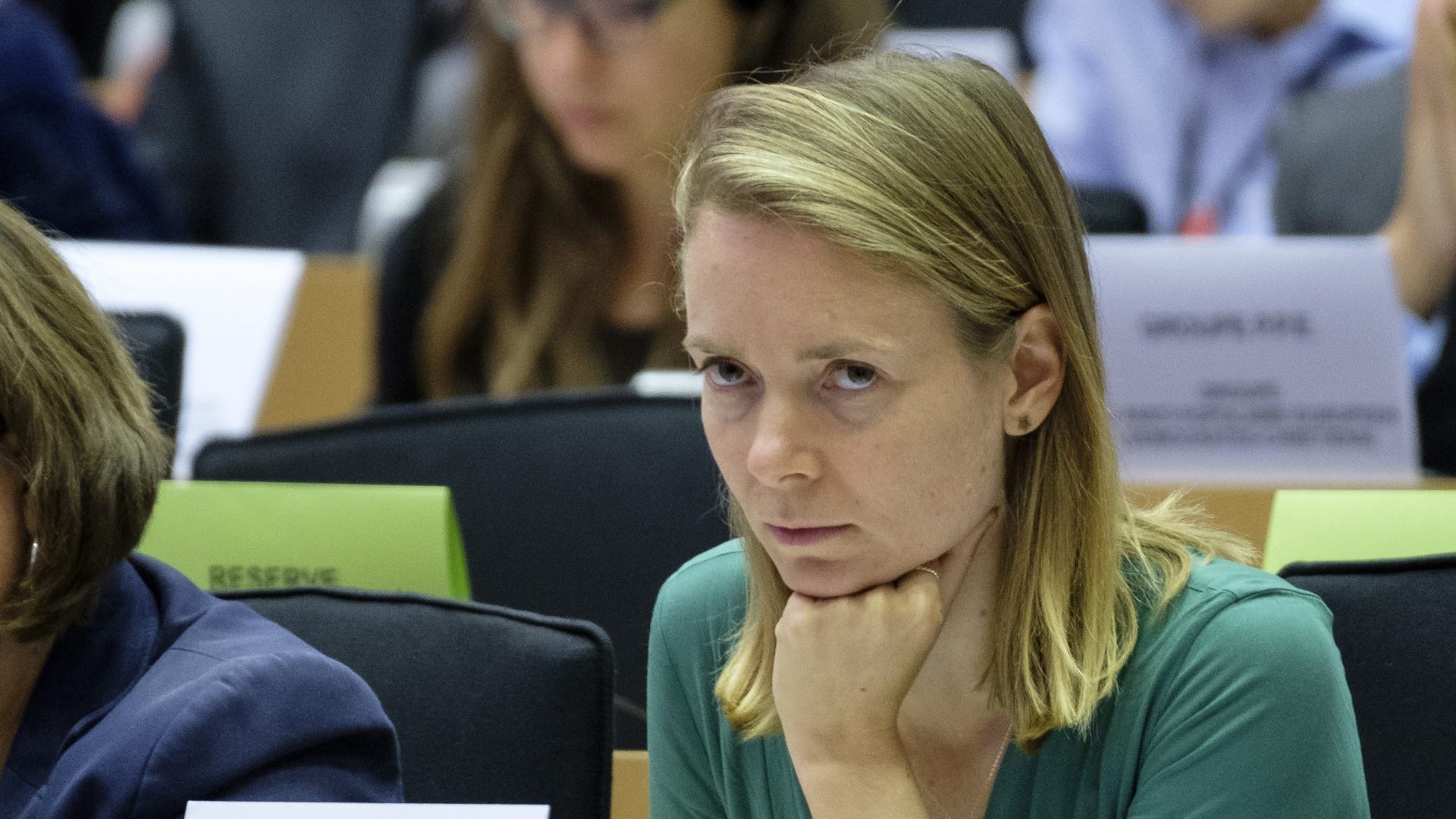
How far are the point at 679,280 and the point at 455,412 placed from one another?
2.33 feet

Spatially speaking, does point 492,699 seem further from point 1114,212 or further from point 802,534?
point 1114,212

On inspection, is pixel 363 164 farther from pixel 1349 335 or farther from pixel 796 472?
pixel 796 472

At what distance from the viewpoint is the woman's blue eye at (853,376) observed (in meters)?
1.12

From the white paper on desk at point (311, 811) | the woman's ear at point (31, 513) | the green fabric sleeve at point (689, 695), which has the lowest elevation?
the green fabric sleeve at point (689, 695)

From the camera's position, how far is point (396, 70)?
4742mm

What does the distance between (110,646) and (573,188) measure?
155 cm

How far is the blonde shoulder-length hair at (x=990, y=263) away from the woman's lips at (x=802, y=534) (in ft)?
0.43

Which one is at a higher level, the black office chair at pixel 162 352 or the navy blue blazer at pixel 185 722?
the navy blue blazer at pixel 185 722

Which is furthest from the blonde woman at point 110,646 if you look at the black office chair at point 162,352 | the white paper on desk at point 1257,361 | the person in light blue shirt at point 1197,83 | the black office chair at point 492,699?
the person in light blue shirt at point 1197,83

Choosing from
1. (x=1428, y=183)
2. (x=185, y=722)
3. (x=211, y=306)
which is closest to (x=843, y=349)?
(x=185, y=722)

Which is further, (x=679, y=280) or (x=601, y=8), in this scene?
(x=601, y=8)

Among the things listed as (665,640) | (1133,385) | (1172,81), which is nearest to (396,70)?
(1172,81)

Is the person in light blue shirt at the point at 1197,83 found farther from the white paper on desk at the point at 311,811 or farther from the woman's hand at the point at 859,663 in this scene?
the white paper on desk at the point at 311,811

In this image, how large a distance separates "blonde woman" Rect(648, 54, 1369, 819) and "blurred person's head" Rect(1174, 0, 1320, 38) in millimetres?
2774
